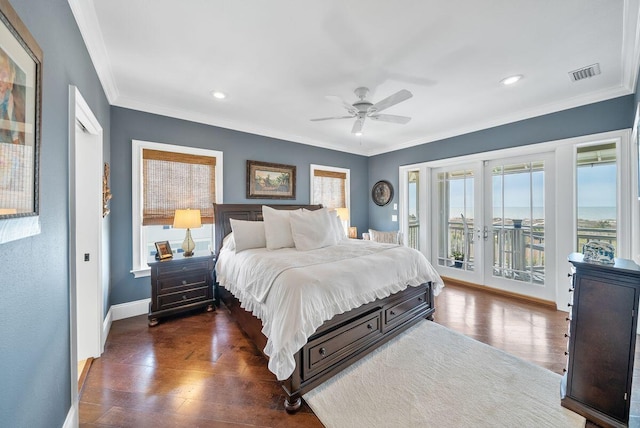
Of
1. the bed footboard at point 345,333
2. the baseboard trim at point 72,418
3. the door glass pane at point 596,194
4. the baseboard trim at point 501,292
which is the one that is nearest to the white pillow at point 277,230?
the bed footboard at point 345,333

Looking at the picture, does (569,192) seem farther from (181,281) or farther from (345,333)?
(181,281)

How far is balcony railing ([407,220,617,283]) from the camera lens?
360 centimetres

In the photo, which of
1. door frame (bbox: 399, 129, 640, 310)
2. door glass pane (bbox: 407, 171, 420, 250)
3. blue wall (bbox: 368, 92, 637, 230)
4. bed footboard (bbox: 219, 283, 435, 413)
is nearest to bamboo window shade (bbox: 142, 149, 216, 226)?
bed footboard (bbox: 219, 283, 435, 413)

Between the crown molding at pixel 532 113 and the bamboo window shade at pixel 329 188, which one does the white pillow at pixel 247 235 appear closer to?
the bamboo window shade at pixel 329 188

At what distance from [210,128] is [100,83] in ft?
4.40

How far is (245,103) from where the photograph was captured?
323 centimetres

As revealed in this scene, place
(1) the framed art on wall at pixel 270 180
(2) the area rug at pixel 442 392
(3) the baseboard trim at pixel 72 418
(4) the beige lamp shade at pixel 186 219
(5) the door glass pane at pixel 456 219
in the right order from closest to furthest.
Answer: (3) the baseboard trim at pixel 72 418 → (2) the area rug at pixel 442 392 → (4) the beige lamp shade at pixel 186 219 → (1) the framed art on wall at pixel 270 180 → (5) the door glass pane at pixel 456 219

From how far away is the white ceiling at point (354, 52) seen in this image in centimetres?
173

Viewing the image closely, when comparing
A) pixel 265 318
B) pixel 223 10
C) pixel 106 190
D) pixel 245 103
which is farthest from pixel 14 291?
pixel 245 103

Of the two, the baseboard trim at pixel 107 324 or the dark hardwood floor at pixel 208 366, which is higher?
the baseboard trim at pixel 107 324

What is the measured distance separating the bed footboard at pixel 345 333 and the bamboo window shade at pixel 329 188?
105 inches

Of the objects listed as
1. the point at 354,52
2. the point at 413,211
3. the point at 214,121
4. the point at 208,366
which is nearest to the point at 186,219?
the point at 214,121

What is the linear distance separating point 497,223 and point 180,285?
→ 4.68m

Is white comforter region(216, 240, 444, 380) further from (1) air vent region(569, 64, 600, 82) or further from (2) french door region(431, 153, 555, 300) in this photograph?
(1) air vent region(569, 64, 600, 82)
